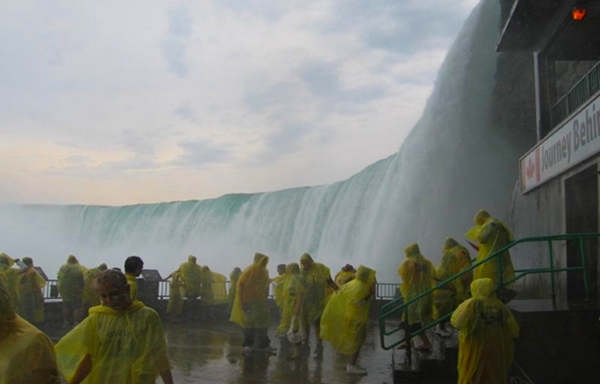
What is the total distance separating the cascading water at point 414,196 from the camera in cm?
2450

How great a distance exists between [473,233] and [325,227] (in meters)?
22.2

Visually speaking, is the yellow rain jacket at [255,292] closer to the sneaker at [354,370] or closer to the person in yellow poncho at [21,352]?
the sneaker at [354,370]

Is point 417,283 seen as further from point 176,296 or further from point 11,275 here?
point 176,296

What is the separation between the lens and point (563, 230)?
1102cm

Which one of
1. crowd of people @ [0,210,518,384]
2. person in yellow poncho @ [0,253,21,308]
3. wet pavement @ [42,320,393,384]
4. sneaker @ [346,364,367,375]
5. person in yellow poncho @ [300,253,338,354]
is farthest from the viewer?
person in yellow poncho @ [0,253,21,308]

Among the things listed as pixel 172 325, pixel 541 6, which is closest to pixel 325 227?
pixel 172 325

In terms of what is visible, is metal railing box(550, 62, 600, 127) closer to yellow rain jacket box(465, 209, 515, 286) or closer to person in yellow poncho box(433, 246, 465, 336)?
yellow rain jacket box(465, 209, 515, 286)

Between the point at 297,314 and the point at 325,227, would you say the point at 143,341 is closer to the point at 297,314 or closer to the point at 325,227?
the point at 297,314

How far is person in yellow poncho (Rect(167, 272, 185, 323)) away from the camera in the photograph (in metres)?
16.2

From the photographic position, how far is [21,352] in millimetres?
3055

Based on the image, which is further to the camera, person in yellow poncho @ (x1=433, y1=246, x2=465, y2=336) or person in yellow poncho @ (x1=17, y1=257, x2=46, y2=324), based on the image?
person in yellow poncho @ (x1=17, y1=257, x2=46, y2=324)

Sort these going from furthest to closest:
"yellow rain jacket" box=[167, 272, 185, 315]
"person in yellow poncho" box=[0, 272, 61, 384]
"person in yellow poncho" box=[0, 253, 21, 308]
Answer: "yellow rain jacket" box=[167, 272, 185, 315] < "person in yellow poncho" box=[0, 253, 21, 308] < "person in yellow poncho" box=[0, 272, 61, 384]

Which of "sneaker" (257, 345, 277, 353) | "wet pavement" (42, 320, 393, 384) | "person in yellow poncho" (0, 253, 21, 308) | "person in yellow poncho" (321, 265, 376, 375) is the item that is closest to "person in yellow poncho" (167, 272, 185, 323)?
"wet pavement" (42, 320, 393, 384)

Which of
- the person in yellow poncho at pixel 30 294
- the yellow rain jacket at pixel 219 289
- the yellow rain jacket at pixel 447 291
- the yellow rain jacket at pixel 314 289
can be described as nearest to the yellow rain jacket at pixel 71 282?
the person in yellow poncho at pixel 30 294
